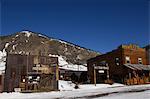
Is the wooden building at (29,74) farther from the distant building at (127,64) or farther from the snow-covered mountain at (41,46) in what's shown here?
the snow-covered mountain at (41,46)

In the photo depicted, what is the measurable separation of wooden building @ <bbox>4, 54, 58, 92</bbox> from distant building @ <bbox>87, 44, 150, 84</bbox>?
8.55 m

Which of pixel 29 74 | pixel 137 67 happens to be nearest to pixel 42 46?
pixel 137 67

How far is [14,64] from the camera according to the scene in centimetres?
3562

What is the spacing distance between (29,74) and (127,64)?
1756 cm

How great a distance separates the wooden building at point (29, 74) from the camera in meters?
34.7

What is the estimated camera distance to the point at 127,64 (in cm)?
4409

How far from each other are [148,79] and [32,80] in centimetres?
2072

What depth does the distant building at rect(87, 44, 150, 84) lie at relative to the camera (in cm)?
4300

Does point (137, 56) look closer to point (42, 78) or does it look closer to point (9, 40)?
point (42, 78)

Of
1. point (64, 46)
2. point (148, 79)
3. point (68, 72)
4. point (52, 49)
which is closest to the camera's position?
point (148, 79)

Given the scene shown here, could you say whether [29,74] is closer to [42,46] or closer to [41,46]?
[41,46]

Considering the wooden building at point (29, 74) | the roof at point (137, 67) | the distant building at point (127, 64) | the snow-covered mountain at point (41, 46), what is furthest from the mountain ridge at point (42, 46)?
the wooden building at point (29, 74)

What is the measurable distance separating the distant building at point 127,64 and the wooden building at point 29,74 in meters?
8.55

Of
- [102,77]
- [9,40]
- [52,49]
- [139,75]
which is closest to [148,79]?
[139,75]
